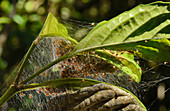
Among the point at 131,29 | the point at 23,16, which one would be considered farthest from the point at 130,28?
the point at 23,16

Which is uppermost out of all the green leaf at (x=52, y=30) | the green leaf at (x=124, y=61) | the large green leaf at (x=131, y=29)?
the green leaf at (x=52, y=30)

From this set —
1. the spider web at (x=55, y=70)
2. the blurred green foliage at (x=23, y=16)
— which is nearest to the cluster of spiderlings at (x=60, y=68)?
the spider web at (x=55, y=70)

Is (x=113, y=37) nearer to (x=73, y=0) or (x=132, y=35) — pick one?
(x=132, y=35)

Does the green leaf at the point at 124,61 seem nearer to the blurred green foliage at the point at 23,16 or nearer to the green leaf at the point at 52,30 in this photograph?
the green leaf at the point at 52,30

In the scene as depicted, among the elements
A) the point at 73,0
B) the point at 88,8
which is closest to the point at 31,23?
the point at 73,0

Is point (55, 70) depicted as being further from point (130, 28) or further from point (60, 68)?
point (130, 28)

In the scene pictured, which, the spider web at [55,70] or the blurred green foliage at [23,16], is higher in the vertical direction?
the blurred green foliage at [23,16]

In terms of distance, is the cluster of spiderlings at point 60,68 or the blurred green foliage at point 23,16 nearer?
the cluster of spiderlings at point 60,68

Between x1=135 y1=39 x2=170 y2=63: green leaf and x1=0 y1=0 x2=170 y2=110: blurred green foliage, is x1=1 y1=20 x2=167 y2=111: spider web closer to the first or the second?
x1=135 y1=39 x2=170 y2=63: green leaf
